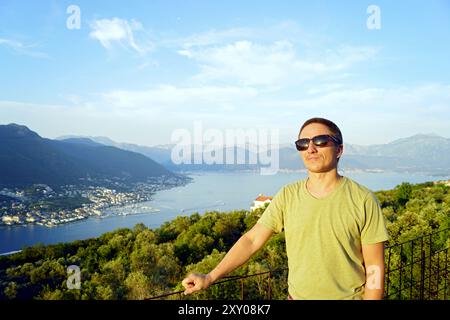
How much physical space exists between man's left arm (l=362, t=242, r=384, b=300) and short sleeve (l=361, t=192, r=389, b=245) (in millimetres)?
27

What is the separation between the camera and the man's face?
1.37m

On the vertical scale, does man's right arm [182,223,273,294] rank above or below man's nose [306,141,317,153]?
below

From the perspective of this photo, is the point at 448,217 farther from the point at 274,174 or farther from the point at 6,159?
the point at 274,174

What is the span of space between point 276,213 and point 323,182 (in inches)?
9.0

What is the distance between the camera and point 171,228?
2175 cm

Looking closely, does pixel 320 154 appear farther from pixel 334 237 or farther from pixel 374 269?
pixel 374 269

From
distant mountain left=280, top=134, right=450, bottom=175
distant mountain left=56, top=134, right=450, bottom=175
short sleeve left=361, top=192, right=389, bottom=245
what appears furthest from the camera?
distant mountain left=280, top=134, right=450, bottom=175

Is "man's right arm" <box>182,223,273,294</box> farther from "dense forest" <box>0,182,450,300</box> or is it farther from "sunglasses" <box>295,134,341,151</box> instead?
→ "dense forest" <box>0,182,450,300</box>

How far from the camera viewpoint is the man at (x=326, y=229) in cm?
125

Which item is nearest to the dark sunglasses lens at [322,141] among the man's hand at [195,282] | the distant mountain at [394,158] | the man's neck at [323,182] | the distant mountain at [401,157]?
the man's neck at [323,182]

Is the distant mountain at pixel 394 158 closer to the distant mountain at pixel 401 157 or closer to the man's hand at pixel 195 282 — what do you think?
the distant mountain at pixel 401 157

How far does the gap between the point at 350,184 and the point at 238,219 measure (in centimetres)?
2055

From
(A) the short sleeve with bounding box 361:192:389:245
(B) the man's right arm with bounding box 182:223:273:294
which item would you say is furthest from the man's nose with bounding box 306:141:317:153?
(B) the man's right arm with bounding box 182:223:273:294

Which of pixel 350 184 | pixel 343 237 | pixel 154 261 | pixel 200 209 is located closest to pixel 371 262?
pixel 343 237
